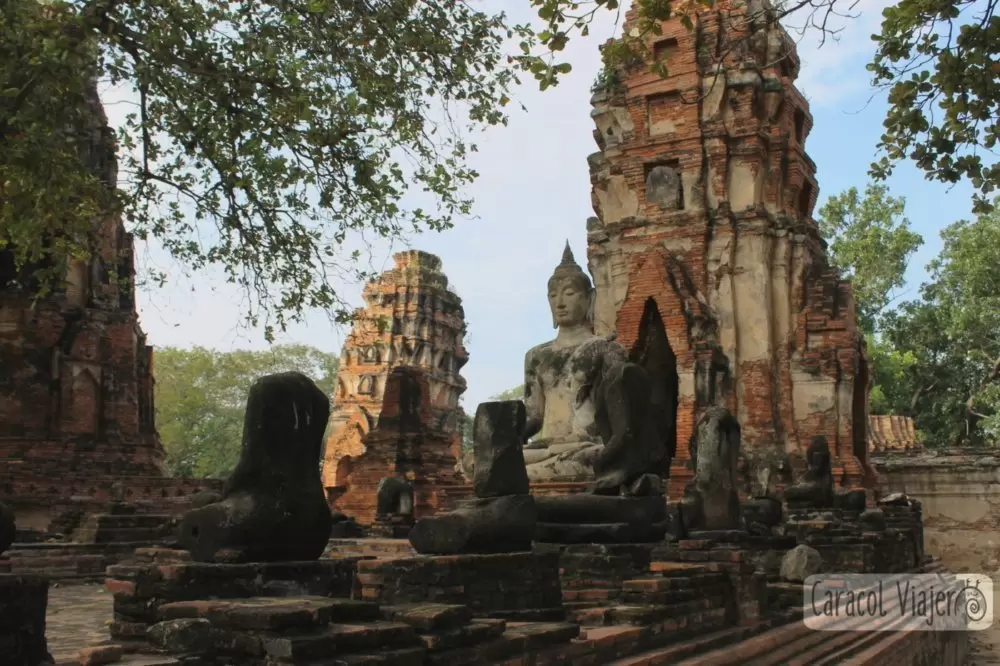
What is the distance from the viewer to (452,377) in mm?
41688

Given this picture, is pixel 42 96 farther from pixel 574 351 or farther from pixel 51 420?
pixel 51 420

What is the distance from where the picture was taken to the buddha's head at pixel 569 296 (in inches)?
452

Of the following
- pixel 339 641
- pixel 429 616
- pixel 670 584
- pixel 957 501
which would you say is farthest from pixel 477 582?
pixel 957 501

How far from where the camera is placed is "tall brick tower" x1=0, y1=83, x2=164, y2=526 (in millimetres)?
17953

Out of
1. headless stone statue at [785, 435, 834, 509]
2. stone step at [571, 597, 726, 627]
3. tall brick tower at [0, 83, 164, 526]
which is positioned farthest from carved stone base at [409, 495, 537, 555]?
tall brick tower at [0, 83, 164, 526]

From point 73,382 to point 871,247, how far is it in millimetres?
24211

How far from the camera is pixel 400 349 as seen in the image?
4009 centimetres

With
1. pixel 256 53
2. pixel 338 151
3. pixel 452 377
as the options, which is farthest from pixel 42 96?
pixel 452 377

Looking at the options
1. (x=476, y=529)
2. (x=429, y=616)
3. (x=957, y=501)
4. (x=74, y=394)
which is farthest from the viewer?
(x=957, y=501)

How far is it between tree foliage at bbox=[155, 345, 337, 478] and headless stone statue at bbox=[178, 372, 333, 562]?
34.6 metres

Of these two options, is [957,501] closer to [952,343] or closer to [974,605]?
[974,605]

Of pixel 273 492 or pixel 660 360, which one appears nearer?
pixel 273 492

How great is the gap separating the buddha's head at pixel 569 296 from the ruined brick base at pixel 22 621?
26.5ft

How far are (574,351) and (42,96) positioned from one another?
5.95 metres
